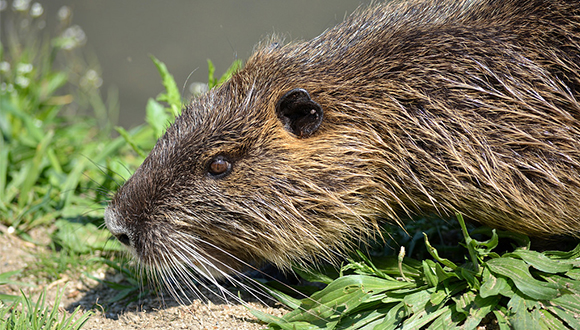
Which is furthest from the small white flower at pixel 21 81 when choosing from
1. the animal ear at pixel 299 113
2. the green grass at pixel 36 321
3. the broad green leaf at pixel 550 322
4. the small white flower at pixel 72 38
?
the broad green leaf at pixel 550 322

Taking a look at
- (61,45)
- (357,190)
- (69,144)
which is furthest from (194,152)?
(61,45)

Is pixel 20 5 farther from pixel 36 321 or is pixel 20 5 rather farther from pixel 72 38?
pixel 36 321

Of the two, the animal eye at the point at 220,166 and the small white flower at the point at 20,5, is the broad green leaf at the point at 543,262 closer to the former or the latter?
the animal eye at the point at 220,166

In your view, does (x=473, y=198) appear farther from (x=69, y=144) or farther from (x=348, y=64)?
(x=69, y=144)

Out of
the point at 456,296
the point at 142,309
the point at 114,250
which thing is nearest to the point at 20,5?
the point at 114,250

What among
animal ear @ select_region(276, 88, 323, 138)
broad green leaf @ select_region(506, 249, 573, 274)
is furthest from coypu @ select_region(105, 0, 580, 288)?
broad green leaf @ select_region(506, 249, 573, 274)

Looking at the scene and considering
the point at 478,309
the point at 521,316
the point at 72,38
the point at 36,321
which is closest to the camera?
the point at 521,316
